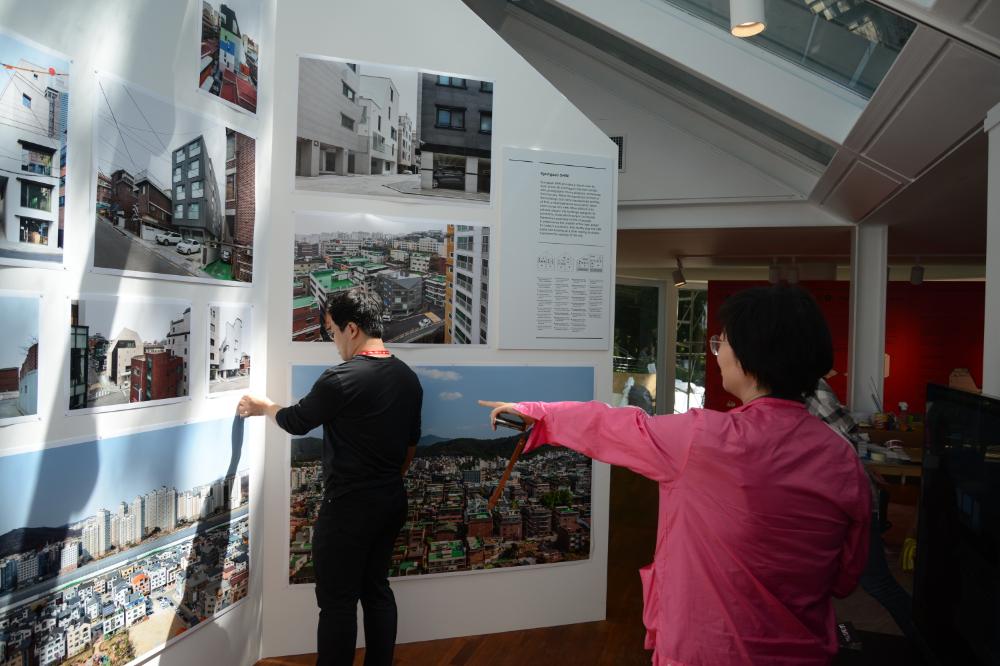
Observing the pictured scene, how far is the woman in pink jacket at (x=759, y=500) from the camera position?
1.24 m

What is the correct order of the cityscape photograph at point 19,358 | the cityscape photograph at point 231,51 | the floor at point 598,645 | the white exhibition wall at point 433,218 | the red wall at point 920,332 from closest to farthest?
the cityscape photograph at point 19,358 → the floor at point 598,645 → the cityscape photograph at point 231,51 → the white exhibition wall at point 433,218 → the red wall at point 920,332

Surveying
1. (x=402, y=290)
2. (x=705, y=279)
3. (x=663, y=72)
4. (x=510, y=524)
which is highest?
(x=663, y=72)

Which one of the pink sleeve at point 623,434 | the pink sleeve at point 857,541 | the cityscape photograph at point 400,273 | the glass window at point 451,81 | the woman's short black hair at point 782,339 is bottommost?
the pink sleeve at point 857,541

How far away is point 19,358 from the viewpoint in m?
1.63

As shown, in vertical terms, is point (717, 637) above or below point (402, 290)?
below

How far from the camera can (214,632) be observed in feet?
8.01

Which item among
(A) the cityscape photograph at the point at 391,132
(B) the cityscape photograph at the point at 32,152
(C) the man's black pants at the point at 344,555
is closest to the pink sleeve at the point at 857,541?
(C) the man's black pants at the point at 344,555

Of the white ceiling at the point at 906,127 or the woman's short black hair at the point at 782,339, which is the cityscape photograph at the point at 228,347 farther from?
the white ceiling at the point at 906,127

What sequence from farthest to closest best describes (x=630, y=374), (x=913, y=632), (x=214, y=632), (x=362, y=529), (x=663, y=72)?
(x=630, y=374) < (x=663, y=72) < (x=214, y=632) < (x=362, y=529) < (x=913, y=632)

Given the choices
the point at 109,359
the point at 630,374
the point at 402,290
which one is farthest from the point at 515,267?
the point at 630,374

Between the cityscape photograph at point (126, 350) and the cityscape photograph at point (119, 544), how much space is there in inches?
5.9

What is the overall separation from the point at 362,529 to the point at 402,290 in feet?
3.76

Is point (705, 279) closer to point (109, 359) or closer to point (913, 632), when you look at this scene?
point (913, 632)

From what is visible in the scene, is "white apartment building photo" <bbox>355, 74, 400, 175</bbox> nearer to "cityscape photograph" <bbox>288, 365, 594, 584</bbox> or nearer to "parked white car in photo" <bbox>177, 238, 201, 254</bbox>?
"parked white car in photo" <bbox>177, 238, 201, 254</bbox>
